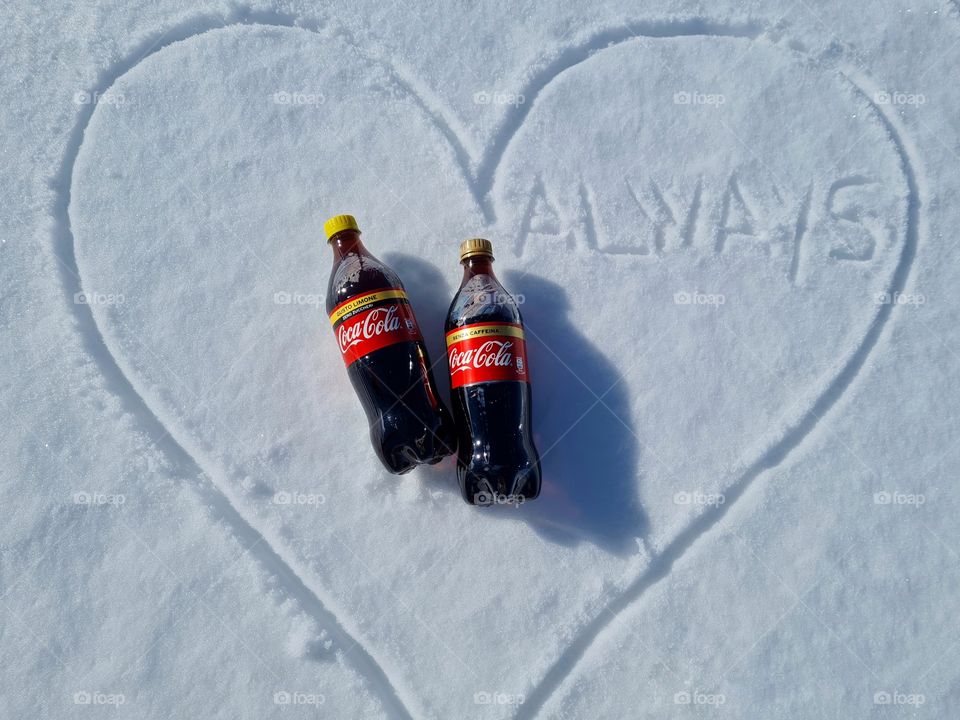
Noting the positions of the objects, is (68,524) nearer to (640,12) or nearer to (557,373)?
(557,373)

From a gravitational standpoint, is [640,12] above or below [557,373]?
above

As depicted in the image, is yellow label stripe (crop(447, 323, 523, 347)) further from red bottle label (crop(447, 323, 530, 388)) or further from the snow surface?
the snow surface

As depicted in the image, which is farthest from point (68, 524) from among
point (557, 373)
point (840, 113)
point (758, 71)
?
point (840, 113)

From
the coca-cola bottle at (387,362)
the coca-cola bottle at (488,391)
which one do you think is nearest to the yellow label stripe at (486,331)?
the coca-cola bottle at (488,391)

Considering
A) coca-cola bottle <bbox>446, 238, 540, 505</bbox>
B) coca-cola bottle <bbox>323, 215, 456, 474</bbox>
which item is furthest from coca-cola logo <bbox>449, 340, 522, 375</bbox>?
coca-cola bottle <bbox>323, 215, 456, 474</bbox>

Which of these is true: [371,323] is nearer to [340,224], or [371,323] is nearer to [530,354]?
[340,224]

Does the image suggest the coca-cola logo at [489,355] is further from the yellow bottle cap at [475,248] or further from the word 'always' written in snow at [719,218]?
the word 'always' written in snow at [719,218]

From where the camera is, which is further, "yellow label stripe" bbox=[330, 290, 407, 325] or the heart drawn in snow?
the heart drawn in snow
